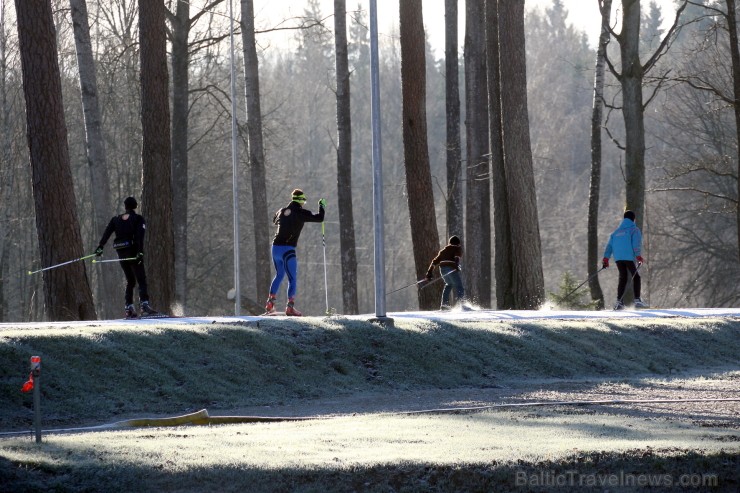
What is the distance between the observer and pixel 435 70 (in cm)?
9888

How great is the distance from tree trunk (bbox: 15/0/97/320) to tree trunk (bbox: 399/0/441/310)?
8719mm

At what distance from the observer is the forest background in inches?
1713

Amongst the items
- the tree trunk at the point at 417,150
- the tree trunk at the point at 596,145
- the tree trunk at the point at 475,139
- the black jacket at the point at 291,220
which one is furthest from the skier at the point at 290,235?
the tree trunk at the point at 596,145

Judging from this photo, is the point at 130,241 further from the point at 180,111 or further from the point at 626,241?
the point at 180,111

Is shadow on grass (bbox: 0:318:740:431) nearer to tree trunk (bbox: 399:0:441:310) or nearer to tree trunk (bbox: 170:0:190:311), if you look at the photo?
tree trunk (bbox: 399:0:441:310)

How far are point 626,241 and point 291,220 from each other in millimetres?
8114

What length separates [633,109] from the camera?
33.8 meters

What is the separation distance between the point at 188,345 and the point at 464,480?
7.52m

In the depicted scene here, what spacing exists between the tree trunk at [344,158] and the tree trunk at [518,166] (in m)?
8.58

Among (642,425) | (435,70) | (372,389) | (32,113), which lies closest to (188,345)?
(372,389)

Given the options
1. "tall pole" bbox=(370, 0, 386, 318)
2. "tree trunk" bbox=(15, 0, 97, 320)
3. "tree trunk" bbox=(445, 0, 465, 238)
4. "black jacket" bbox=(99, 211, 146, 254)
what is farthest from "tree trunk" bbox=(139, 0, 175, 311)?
"tree trunk" bbox=(445, 0, 465, 238)

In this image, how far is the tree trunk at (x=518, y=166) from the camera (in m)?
26.7

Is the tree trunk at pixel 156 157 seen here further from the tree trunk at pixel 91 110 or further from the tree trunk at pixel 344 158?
the tree trunk at pixel 344 158

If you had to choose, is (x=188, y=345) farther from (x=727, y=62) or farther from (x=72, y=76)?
(x=727, y=62)
